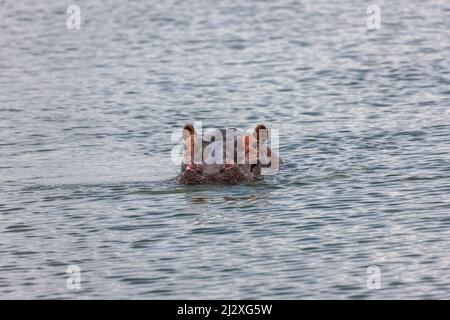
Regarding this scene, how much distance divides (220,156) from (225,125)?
19.2 ft

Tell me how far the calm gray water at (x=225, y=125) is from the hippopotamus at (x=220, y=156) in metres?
0.23

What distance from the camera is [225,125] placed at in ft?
81.5

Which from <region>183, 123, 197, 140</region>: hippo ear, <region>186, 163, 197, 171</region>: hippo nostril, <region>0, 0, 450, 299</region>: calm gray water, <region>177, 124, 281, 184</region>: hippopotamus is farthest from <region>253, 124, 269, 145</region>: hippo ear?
<region>186, 163, 197, 171</region>: hippo nostril

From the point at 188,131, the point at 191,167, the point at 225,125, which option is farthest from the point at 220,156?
the point at 225,125

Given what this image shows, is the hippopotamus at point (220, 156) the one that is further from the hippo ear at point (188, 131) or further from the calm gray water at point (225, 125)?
the calm gray water at point (225, 125)

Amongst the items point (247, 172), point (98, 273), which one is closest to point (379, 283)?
point (98, 273)

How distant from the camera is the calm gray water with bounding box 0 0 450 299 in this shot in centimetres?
1546

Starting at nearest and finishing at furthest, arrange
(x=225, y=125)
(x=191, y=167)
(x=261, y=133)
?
(x=191, y=167)
(x=261, y=133)
(x=225, y=125)

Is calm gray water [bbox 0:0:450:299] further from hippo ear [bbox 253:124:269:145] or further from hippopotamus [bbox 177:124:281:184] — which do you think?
hippo ear [bbox 253:124:269:145]

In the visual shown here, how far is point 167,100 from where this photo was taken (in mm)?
27844

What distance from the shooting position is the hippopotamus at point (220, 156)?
1911 cm

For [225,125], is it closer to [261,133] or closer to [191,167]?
[261,133]

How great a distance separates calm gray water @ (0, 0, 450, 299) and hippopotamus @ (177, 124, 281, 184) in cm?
23
